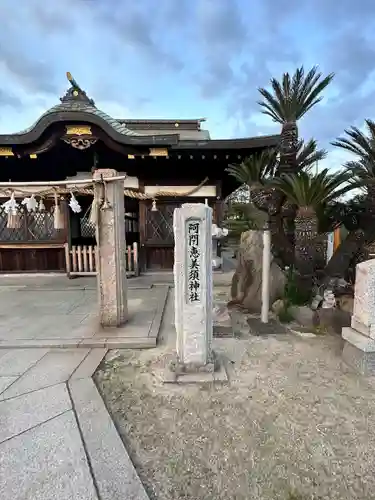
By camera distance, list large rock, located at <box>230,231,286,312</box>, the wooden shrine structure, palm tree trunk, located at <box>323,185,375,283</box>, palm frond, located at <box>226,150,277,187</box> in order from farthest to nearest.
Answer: the wooden shrine structure, palm frond, located at <box>226,150,277,187</box>, large rock, located at <box>230,231,286,312</box>, palm tree trunk, located at <box>323,185,375,283</box>

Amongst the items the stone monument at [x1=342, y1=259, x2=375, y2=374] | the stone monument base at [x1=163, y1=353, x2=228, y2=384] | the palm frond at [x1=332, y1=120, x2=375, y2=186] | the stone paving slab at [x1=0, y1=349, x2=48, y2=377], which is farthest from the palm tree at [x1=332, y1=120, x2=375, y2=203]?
the stone paving slab at [x1=0, y1=349, x2=48, y2=377]

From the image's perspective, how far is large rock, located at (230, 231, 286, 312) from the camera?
5.32 m

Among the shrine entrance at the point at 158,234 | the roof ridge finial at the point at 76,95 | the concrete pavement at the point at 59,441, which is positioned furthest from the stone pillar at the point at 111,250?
the roof ridge finial at the point at 76,95

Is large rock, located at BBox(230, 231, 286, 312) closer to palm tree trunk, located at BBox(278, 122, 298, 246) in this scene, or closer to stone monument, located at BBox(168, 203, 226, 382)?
palm tree trunk, located at BBox(278, 122, 298, 246)

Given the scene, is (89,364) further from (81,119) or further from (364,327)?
(81,119)

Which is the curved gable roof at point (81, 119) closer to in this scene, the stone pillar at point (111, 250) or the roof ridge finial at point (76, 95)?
the roof ridge finial at point (76, 95)

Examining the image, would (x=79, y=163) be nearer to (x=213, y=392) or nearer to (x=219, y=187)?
(x=219, y=187)

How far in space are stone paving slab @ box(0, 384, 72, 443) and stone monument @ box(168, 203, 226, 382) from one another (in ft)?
3.98

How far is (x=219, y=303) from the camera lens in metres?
5.92

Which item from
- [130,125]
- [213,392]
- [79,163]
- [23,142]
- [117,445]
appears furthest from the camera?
[130,125]

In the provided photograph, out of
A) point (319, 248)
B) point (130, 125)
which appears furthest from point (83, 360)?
point (130, 125)

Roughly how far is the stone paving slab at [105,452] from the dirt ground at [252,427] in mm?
88

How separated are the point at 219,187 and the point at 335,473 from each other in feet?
24.9

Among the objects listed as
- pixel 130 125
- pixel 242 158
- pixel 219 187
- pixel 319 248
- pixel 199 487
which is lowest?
pixel 199 487
